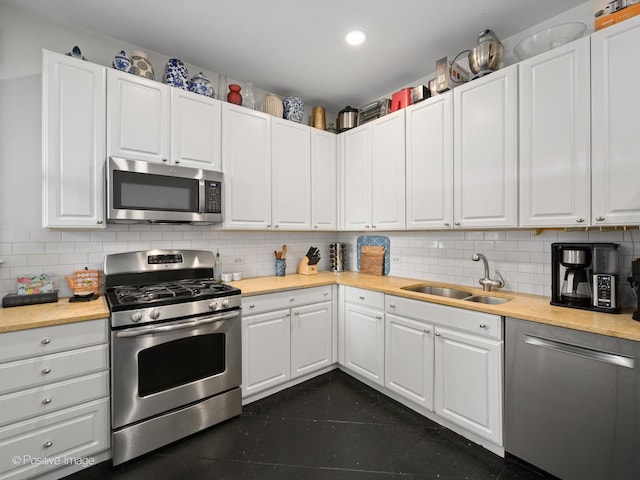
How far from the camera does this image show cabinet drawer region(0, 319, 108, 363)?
1.47m

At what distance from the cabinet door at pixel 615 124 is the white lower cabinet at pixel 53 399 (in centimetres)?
292

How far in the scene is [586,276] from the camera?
179cm

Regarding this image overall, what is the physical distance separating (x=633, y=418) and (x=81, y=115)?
3.43 metres

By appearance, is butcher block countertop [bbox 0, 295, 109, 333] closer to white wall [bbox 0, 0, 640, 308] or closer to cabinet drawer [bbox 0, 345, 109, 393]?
cabinet drawer [bbox 0, 345, 109, 393]

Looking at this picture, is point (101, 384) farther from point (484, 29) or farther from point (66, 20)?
point (484, 29)

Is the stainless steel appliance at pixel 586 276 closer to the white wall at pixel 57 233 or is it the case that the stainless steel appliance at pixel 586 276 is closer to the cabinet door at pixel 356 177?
the white wall at pixel 57 233

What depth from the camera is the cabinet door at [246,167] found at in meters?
2.52

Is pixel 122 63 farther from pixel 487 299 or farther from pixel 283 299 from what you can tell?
pixel 487 299

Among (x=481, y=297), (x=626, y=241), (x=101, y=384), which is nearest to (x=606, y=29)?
(x=626, y=241)

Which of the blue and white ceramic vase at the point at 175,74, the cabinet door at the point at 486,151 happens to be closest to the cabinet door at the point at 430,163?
the cabinet door at the point at 486,151

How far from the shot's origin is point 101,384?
5.62 feet

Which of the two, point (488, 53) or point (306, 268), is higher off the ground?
point (488, 53)

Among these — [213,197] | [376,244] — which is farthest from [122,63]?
[376,244]

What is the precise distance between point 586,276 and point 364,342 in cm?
164
